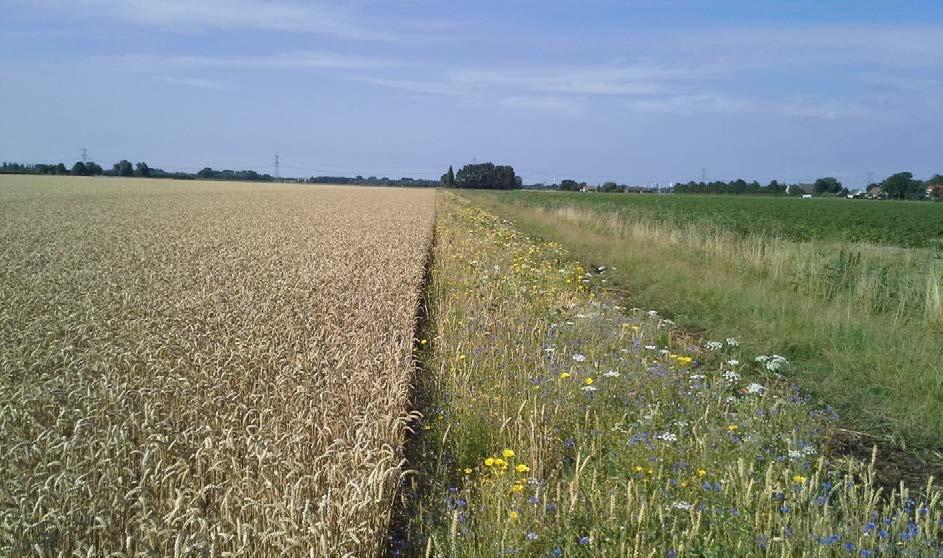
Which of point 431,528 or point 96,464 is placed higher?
point 96,464

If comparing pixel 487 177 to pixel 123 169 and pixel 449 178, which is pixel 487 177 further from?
pixel 123 169

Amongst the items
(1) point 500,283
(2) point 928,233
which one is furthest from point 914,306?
(2) point 928,233

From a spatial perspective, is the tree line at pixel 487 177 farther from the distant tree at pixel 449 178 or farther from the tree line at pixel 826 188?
the tree line at pixel 826 188

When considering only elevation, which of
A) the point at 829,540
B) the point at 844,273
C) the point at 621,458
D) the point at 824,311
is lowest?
the point at 621,458

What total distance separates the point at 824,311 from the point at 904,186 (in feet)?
370

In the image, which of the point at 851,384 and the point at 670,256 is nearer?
the point at 851,384

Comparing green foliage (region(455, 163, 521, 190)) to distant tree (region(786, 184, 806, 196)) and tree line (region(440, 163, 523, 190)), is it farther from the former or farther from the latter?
distant tree (region(786, 184, 806, 196))

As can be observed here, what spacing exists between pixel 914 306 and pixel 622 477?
822 centimetres

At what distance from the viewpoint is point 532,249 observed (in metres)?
15.3

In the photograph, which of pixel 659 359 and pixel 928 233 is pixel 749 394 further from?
pixel 928 233

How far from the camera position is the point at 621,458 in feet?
14.3

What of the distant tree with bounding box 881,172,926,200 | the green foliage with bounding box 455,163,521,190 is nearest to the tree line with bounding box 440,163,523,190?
the green foliage with bounding box 455,163,521,190

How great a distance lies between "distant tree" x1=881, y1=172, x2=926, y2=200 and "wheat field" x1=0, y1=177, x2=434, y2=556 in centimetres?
11692

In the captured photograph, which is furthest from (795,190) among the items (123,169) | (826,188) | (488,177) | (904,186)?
(123,169)
